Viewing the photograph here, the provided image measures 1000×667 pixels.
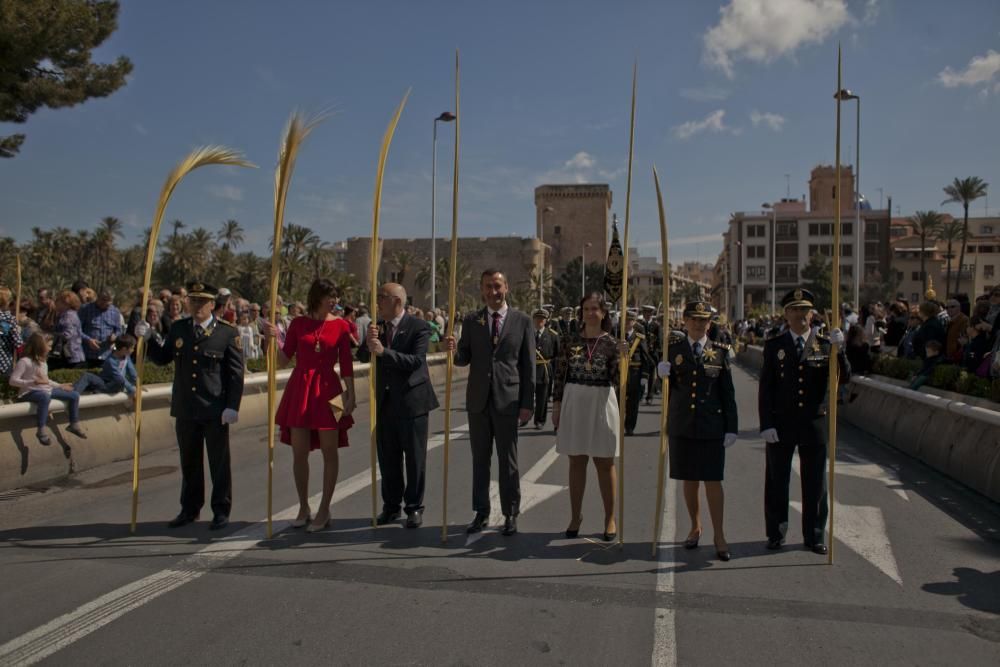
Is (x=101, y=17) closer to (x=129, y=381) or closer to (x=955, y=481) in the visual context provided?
(x=129, y=381)

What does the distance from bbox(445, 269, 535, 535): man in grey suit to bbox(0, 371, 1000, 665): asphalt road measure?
0.42 m

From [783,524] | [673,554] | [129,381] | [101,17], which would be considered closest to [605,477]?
[673,554]

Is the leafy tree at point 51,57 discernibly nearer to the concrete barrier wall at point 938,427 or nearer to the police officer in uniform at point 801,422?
the police officer in uniform at point 801,422

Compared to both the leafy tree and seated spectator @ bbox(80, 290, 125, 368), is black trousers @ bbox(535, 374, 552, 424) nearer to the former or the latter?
seated spectator @ bbox(80, 290, 125, 368)

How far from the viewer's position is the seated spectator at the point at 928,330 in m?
12.9

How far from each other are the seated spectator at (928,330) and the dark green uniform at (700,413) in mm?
8362

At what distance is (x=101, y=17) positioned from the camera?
48.5 ft

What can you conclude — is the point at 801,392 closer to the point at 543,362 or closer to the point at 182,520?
the point at 182,520

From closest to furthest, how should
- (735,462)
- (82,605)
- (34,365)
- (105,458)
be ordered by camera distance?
(82,605), (34,365), (105,458), (735,462)

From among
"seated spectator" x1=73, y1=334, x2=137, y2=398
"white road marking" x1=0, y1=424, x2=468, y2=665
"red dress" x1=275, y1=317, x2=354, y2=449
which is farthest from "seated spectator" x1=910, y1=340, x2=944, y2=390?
"seated spectator" x1=73, y1=334, x2=137, y2=398

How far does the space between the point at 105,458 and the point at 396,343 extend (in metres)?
4.81

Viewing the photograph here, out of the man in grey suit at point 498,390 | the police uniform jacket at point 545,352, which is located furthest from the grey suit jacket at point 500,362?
the police uniform jacket at point 545,352

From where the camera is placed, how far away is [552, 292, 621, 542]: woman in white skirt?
6316mm

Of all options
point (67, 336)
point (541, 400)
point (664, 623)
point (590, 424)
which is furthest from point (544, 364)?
point (664, 623)
